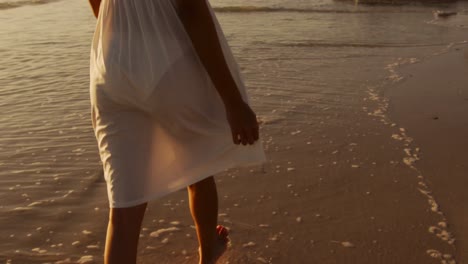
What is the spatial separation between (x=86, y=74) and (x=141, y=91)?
5324 mm

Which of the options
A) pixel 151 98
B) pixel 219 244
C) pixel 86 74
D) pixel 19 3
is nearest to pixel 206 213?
pixel 219 244

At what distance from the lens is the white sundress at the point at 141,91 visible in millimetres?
1770

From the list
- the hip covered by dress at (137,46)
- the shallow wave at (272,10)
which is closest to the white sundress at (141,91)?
the hip covered by dress at (137,46)

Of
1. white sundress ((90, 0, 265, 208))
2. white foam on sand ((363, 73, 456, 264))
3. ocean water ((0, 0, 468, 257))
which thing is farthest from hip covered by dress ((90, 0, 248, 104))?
white foam on sand ((363, 73, 456, 264))

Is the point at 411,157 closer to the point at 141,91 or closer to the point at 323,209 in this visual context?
the point at 323,209

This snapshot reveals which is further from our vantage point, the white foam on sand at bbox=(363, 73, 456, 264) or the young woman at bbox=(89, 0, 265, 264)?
the white foam on sand at bbox=(363, 73, 456, 264)

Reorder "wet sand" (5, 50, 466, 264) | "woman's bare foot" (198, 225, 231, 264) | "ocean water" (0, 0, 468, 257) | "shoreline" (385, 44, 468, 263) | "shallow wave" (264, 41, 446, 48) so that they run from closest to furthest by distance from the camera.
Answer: "woman's bare foot" (198, 225, 231, 264) → "wet sand" (5, 50, 466, 264) → "shoreline" (385, 44, 468, 263) → "ocean water" (0, 0, 468, 257) → "shallow wave" (264, 41, 446, 48)

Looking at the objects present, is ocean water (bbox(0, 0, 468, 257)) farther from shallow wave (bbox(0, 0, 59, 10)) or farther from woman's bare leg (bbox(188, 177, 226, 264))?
woman's bare leg (bbox(188, 177, 226, 264))

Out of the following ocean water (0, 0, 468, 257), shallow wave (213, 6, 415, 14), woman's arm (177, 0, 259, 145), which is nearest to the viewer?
woman's arm (177, 0, 259, 145)

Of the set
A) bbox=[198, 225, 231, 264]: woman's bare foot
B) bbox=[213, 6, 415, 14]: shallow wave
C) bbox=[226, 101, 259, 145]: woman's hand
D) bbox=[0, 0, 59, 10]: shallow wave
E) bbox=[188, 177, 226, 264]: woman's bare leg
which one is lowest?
Answer: bbox=[213, 6, 415, 14]: shallow wave

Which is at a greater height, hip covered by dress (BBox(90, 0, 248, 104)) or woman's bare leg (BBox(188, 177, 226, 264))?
hip covered by dress (BBox(90, 0, 248, 104))

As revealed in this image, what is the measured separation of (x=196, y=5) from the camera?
1718 mm

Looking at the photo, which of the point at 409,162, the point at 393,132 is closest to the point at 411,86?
the point at 393,132

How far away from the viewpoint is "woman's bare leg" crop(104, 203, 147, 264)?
1.85 metres
